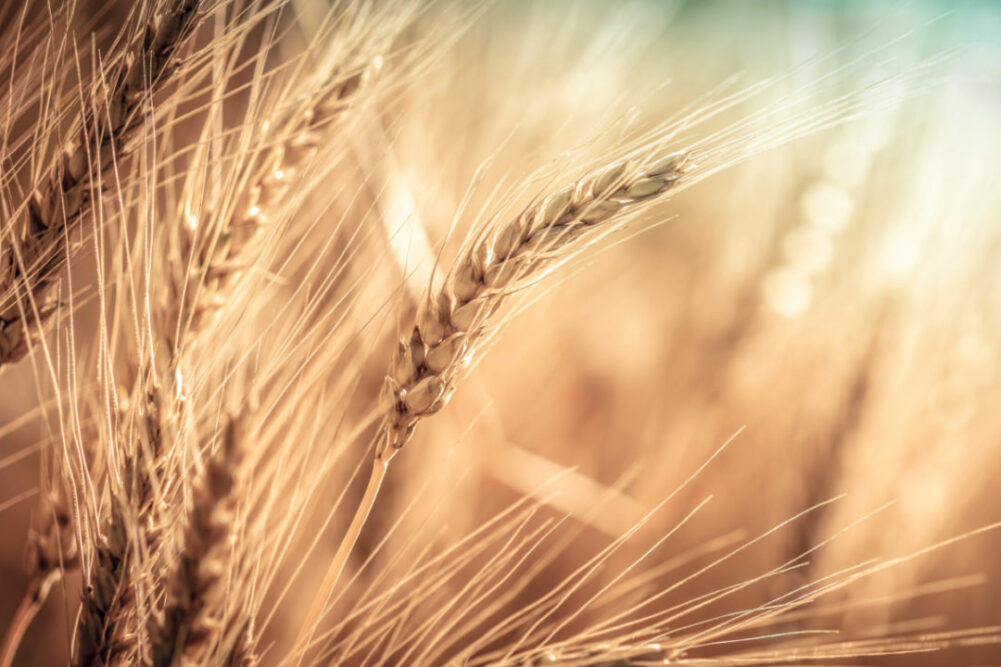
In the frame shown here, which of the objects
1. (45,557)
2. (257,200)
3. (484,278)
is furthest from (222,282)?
(45,557)

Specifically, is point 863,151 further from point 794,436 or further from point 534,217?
point 534,217

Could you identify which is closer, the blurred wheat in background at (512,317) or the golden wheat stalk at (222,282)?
the golden wheat stalk at (222,282)

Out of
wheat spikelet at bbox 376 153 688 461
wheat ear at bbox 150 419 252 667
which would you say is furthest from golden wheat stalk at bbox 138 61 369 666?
wheat spikelet at bbox 376 153 688 461

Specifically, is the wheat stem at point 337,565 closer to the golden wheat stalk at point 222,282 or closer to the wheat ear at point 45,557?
the golden wheat stalk at point 222,282

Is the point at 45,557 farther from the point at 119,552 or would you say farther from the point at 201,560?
the point at 201,560

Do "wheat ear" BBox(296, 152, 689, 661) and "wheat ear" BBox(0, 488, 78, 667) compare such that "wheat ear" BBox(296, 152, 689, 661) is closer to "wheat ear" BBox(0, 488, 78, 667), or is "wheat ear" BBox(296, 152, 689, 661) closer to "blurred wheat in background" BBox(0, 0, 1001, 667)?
"blurred wheat in background" BBox(0, 0, 1001, 667)

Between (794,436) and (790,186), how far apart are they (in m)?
0.37

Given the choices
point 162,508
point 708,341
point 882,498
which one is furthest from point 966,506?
point 162,508

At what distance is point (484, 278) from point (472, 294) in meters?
0.01

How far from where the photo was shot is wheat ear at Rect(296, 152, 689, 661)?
364mm

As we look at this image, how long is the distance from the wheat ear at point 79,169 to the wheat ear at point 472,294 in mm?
224

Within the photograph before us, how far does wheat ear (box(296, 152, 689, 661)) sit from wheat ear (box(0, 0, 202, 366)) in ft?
0.73

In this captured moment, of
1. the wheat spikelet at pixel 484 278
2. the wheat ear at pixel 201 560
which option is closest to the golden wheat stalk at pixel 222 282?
the wheat ear at pixel 201 560

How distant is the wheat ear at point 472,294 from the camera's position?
1.19 feet
